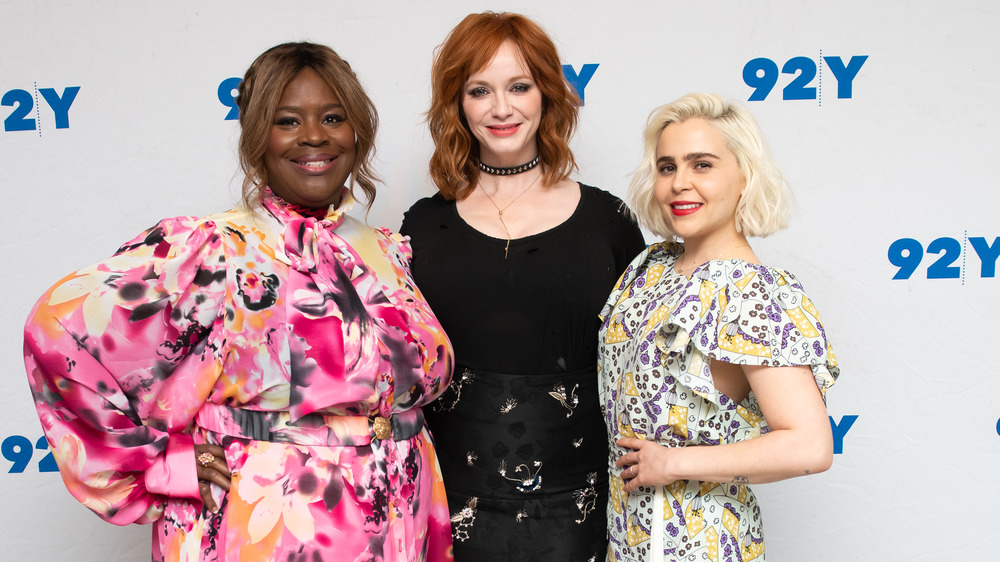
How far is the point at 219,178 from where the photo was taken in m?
2.46

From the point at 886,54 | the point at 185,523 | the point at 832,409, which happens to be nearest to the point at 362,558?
the point at 185,523

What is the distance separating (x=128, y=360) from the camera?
1388 millimetres

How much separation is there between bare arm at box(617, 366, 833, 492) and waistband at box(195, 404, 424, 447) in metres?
0.63

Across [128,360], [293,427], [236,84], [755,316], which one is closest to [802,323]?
[755,316]

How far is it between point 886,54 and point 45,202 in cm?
284

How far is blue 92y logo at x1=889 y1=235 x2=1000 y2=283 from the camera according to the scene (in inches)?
94.6

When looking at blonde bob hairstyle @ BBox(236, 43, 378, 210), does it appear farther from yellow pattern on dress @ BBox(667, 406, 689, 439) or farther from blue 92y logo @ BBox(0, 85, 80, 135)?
blue 92y logo @ BBox(0, 85, 80, 135)

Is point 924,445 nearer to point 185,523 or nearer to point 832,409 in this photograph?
point 832,409

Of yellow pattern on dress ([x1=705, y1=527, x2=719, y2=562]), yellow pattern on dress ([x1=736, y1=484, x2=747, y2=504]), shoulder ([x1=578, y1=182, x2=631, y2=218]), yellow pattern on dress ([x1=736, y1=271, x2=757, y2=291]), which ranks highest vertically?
shoulder ([x1=578, y1=182, x2=631, y2=218])

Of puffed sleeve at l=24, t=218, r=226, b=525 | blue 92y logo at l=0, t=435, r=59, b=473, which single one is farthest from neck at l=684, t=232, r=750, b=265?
blue 92y logo at l=0, t=435, r=59, b=473

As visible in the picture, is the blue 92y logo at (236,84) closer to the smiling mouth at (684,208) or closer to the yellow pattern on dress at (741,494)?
the smiling mouth at (684,208)

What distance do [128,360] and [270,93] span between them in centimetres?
59

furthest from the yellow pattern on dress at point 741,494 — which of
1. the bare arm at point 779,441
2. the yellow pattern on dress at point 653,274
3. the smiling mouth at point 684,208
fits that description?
the smiling mouth at point 684,208

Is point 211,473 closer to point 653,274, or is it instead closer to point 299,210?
point 299,210
